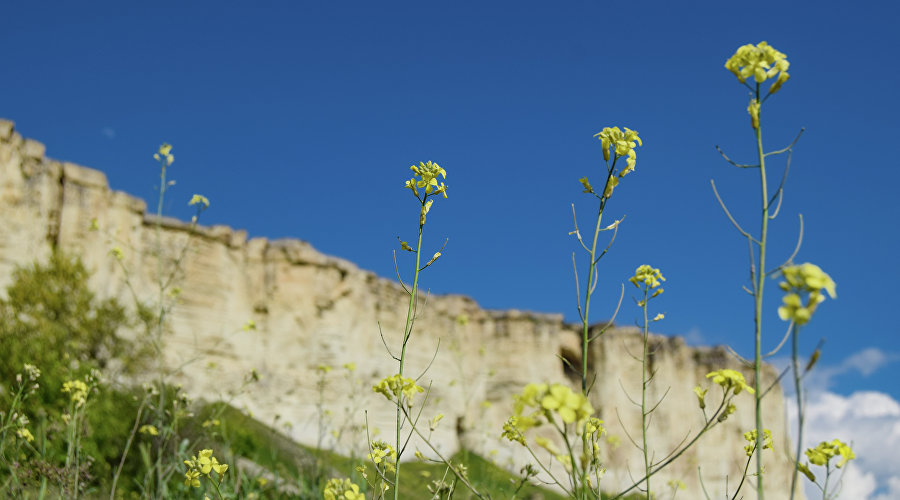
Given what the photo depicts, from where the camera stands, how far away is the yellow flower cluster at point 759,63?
6.42 feet

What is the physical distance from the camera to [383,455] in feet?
8.55

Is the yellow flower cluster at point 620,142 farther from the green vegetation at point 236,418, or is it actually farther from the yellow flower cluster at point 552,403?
the yellow flower cluster at point 552,403

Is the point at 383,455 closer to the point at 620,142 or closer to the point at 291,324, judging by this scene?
the point at 620,142

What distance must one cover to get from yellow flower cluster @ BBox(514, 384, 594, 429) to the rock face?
960cm

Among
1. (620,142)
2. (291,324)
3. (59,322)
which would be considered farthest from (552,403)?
(291,324)

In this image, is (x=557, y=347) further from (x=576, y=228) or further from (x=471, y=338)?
(x=576, y=228)

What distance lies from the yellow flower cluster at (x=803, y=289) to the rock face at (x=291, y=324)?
31.2ft

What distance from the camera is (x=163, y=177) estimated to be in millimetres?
4887

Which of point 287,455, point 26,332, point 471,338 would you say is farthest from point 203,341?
point 471,338

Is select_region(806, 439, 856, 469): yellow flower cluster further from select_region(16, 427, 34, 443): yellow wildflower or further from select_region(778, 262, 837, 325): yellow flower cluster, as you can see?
select_region(16, 427, 34, 443): yellow wildflower

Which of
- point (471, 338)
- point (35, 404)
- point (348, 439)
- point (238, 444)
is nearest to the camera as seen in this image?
point (35, 404)

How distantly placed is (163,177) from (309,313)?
66.7 feet

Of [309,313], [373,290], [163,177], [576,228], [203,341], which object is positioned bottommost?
[576,228]

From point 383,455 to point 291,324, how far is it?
2261 cm
